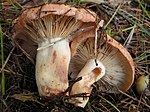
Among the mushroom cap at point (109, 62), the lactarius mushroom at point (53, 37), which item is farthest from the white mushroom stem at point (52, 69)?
the mushroom cap at point (109, 62)

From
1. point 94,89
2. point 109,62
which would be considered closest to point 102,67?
point 109,62

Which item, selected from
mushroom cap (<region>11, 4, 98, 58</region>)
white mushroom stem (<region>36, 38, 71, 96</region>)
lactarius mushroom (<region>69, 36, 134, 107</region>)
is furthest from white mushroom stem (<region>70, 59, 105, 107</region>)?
mushroom cap (<region>11, 4, 98, 58</region>)

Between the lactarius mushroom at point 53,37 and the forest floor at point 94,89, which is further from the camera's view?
the forest floor at point 94,89

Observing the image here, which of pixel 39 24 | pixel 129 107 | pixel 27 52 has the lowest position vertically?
pixel 129 107

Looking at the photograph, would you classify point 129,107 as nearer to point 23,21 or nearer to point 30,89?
point 30,89

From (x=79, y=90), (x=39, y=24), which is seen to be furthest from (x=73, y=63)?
(x=39, y=24)

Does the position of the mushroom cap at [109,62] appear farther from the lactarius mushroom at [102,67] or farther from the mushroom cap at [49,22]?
the mushroom cap at [49,22]

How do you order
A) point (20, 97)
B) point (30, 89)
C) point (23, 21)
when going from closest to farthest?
point (23, 21) < point (20, 97) < point (30, 89)
